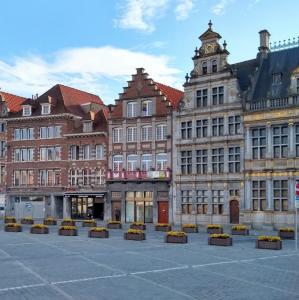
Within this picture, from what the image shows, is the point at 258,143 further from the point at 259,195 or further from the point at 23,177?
the point at 23,177

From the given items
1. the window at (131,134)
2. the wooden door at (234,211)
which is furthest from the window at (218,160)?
the window at (131,134)

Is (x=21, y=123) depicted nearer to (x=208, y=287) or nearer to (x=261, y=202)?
(x=261, y=202)

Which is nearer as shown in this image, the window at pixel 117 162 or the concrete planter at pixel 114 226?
the concrete planter at pixel 114 226

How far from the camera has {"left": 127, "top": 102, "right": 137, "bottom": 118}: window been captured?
51062 millimetres

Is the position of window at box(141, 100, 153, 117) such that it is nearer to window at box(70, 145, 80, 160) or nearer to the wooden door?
window at box(70, 145, 80, 160)

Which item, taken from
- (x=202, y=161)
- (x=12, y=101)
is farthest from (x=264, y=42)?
(x=12, y=101)

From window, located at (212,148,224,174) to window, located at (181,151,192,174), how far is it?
241cm

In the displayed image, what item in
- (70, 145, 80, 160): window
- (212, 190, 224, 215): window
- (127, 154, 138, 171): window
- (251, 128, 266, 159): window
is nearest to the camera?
(251, 128, 266, 159): window

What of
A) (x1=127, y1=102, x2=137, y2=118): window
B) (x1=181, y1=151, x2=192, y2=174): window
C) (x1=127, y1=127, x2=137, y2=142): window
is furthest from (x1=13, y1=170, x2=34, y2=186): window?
(x1=181, y1=151, x2=192, y2=174): window

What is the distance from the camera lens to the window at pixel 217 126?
45491 millimetres

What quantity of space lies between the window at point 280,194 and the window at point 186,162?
326 inches

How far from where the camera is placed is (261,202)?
142ft

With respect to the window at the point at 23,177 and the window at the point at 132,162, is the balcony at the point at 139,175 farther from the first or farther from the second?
the window at the point at 23,177

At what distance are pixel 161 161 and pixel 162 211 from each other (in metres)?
4.65
